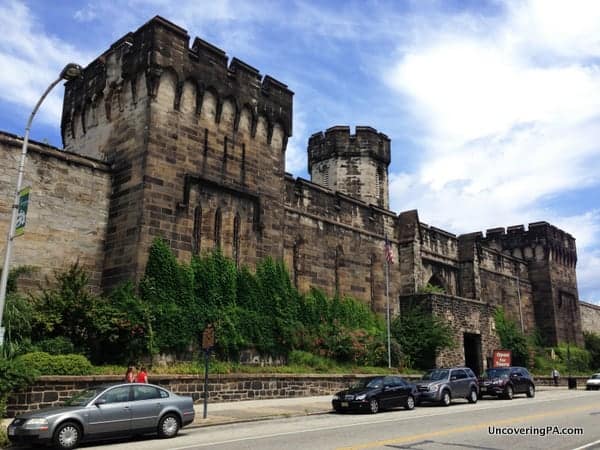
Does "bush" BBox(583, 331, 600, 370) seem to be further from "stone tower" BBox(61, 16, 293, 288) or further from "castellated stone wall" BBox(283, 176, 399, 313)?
"stone tower" BBox(61, 16, 293, 288)

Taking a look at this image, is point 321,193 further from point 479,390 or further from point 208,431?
point 208,431

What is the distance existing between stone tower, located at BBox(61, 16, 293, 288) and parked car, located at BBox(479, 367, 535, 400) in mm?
10716

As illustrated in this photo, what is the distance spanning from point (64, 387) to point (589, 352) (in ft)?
156

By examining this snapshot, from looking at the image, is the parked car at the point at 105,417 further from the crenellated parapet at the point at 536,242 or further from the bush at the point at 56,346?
the crenellated parapet at the point at 536,242

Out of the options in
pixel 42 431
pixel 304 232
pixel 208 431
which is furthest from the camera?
pixel 304 232

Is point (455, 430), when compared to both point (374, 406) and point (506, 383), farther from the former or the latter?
point (506, 383)

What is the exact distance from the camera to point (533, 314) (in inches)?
1951

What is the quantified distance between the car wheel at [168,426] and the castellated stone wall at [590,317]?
51809 millimetres

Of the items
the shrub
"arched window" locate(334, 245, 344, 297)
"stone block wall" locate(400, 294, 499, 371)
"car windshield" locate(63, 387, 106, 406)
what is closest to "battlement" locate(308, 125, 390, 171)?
"arched window" locate(334, 245, 344, 297)

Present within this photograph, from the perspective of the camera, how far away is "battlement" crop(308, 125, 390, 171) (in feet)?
128

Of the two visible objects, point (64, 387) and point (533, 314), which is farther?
point (533, 314)

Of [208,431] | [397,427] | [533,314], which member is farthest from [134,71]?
[533,314]

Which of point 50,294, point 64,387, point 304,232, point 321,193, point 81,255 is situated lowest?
point 64,387

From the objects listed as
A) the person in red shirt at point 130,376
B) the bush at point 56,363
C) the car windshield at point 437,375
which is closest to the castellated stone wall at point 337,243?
the car windshield at point 437,375
